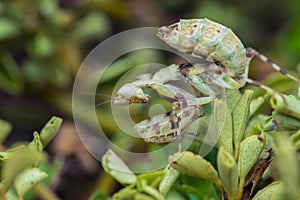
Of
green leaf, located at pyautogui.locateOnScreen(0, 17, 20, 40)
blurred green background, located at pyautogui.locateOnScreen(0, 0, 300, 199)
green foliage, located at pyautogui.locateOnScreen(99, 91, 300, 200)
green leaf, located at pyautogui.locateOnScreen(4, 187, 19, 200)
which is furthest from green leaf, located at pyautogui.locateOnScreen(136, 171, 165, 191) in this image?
Answer: green leaf, located at pyautogui.locateOnScreen(0, 17, 20, 40)

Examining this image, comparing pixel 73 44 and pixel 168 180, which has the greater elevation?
pixel 168 180

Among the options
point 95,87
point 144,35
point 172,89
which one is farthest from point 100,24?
point 172,89

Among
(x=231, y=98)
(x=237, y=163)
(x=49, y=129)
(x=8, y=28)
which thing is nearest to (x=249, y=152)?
(x=237, y=163)

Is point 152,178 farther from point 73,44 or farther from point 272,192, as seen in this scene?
point 73,44

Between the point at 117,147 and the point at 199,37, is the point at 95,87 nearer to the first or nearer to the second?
the point at 117,147

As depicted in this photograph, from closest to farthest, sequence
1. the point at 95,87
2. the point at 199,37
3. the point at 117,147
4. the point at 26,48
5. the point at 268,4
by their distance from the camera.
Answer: the point at 199,37 < the point at 117,147 < the point at 95,87 < the point at 26,48 < the point at 268,4

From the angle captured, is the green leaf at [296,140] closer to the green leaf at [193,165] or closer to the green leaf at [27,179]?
the green leaf at [193,165]
